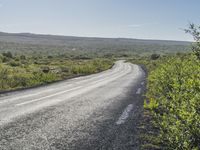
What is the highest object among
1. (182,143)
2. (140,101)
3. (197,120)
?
(197,120)

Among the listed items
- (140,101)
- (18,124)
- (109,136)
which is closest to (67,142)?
(109,136)

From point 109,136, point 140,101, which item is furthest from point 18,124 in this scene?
point 140,101

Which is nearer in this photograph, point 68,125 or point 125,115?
point 68,125

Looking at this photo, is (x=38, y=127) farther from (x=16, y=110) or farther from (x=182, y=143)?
(x=182, y=143)

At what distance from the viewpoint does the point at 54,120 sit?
7.25 m

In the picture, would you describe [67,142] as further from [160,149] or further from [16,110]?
[16,110]

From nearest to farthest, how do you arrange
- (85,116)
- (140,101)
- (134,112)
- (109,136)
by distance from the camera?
(109,136)
(85,116)
(134,112)
(140,101)

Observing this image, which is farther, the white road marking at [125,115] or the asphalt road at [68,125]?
the white road marking at [125,115]

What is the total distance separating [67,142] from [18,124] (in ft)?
6.18

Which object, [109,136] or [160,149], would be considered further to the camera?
[109,136]

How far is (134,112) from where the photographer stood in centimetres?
850

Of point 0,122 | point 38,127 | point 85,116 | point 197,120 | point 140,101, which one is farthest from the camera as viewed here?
point 140,101

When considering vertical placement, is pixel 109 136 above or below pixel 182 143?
below

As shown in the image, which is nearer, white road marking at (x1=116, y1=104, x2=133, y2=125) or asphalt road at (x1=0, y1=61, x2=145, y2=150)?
asphalt road at (x1=0, y1=61, x2=145, y2=150)
